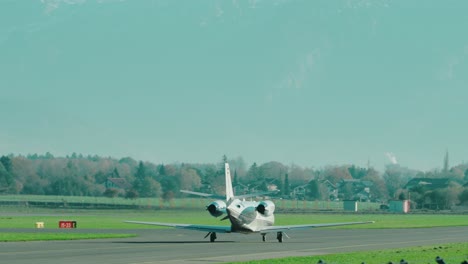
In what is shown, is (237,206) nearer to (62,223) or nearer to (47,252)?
(47,252)

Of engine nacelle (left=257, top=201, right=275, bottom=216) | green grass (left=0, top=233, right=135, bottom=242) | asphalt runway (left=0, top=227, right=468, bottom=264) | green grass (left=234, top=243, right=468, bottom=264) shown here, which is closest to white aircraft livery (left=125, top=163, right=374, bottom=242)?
engine nacelle (left=257, top=201, right=275, bottom=216)

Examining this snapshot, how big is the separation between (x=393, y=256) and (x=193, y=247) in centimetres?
1664

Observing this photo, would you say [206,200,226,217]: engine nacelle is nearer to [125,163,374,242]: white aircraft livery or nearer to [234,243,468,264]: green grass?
[125,163,374,242]: white aircraft livery

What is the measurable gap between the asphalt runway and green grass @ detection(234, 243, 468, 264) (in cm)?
336

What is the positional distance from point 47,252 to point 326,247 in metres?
21.2

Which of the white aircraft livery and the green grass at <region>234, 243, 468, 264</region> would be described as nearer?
the green grass at <region>234, 243, 468, 264</region>

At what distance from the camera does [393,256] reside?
212 ft

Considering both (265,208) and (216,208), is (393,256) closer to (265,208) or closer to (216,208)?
(216,208)

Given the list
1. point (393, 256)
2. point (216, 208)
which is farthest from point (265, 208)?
point (393, 256)

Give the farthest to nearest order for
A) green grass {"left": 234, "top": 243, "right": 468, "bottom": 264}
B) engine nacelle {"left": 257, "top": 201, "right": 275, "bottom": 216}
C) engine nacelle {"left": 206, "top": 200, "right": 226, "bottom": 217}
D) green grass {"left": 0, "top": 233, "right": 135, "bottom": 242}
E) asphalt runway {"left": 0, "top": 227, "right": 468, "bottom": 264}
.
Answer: engine nacelle {"left": 257, "top": 201, "right": 275, "bottom": 216} < green grass {"left": 0, "top": 233, "right": 135, "bottom": 242} < engine nacelle {"left": 206, "top": 200, "right": 226, "bottom": 217} < asphalt runway {"left": 0, "top": 227, "right": 468, "bottom": 264} < green grass {"left": 234, "top": 243, "right": 468, "bottom": 264}

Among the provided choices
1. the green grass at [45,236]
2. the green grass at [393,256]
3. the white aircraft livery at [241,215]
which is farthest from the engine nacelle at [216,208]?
the green grass at [393,256]

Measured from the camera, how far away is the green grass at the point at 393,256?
60.5 metres

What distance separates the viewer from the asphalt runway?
63.0 metres

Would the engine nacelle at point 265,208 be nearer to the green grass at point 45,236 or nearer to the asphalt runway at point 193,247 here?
the asphalt runway at point 193,247
